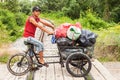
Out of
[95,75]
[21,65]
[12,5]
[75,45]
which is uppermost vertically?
[12,5]

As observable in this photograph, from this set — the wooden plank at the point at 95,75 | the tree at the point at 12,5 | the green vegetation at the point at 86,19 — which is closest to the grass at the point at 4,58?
the green vegetation at the point at 86,19

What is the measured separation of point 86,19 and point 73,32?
59.4 ft

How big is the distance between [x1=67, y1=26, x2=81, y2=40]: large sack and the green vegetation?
400 centimetres

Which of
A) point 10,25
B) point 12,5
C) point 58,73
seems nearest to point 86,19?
point 10,25

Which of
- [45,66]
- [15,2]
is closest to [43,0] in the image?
[15,2]

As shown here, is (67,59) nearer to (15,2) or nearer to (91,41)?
(91,41)

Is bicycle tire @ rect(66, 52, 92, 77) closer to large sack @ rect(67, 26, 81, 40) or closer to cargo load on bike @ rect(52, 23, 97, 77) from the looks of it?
cargo load on bike @ rect(52, 23, 97, 77)

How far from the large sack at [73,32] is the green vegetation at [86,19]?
4.00 metres

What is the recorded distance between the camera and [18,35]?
1973 centimetres

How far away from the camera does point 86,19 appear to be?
2664 centimetres

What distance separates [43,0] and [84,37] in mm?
54384

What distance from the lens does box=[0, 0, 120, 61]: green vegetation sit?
42.8ft

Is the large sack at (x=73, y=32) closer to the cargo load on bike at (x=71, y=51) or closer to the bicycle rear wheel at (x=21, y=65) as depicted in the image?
the cargo load on bike at (x=71, y=51)

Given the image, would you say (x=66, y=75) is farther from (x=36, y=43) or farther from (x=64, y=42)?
(x=36, y=43)
